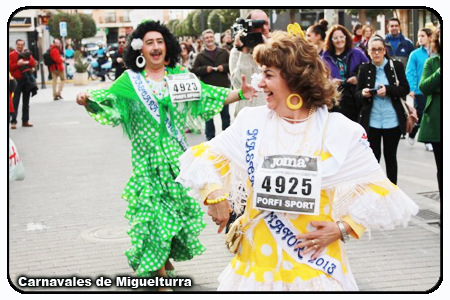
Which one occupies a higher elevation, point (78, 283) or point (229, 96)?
point (229, 96)

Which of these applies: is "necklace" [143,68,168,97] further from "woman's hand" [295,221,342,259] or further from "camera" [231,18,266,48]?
"woman's hand" [295,221,342,259]

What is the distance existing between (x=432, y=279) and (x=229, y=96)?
1923 millimetres

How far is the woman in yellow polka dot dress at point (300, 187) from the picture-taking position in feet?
10.00

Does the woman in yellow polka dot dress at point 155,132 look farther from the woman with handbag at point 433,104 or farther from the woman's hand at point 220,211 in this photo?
the woman with handbag at point 433,104

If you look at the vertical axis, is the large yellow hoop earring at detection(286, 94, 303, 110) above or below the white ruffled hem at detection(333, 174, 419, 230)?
above

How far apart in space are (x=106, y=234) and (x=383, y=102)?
118 inches

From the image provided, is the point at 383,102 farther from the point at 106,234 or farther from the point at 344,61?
the point at 106,234

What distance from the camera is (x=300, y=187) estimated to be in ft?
9.90

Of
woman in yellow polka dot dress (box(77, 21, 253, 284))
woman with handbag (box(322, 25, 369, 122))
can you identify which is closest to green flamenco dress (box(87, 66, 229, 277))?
woman in yellow polka dot dress (box(77, 21, 253, 284))

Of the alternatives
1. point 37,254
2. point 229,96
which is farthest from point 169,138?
point 37,254

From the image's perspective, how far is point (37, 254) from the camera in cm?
589

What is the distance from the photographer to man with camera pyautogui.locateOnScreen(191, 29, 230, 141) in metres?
11.4

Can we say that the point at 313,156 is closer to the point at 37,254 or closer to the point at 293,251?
the point at 293,251

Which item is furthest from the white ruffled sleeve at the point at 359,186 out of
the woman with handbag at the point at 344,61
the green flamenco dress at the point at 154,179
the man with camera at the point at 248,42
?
the woman with handbag at the point at 344,61
